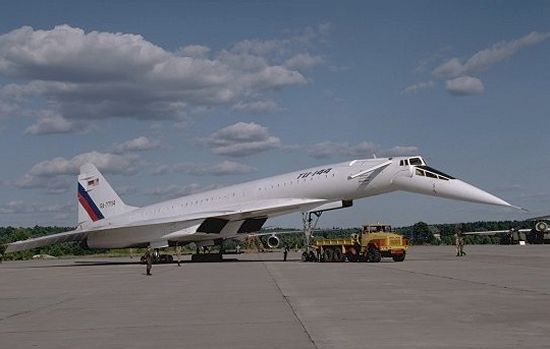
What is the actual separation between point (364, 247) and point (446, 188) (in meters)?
4.48

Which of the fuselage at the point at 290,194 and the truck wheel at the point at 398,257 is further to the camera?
the fuselage at the point at 290,194

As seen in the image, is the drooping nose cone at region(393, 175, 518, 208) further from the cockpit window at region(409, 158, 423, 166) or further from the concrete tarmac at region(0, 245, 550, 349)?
the concrete tarmac at region(0, 245, 550, 349)

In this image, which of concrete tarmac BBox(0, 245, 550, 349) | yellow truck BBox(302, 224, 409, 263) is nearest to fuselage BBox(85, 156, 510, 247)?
yellow truck BBox(302, 224, 409, 263)

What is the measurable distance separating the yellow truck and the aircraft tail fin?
15.3m

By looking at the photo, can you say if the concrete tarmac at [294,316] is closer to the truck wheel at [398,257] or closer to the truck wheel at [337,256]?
the truck wheel at [398,257]

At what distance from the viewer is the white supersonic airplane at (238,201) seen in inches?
1190

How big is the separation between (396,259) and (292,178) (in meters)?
6.95

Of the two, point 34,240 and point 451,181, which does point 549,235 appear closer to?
point 451,181

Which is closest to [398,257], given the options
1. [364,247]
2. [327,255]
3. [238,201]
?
[364,247]

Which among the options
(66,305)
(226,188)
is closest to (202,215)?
(226,188)

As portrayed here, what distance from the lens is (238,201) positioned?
3600cm

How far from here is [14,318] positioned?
1137 cm

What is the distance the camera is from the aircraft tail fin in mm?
42531

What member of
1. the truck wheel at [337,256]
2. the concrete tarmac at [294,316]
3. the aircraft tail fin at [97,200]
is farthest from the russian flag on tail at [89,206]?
the concrete tarmac at [294,316]
